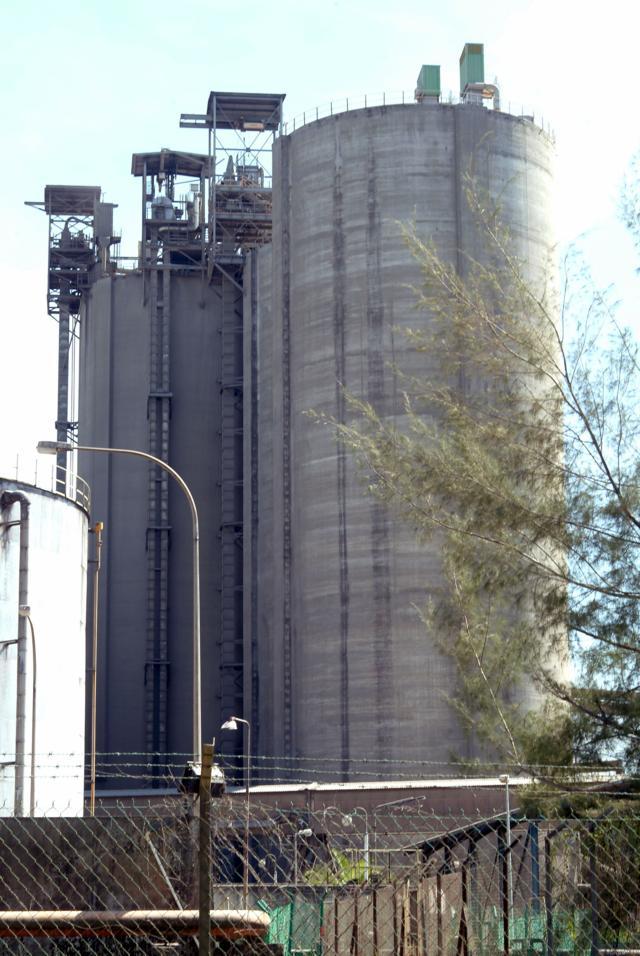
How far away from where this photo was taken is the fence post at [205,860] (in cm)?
689

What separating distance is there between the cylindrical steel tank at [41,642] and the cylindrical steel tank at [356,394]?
1597 centimetres

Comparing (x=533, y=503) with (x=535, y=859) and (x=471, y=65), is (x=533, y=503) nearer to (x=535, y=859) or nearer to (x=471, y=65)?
(x=535, y=859)

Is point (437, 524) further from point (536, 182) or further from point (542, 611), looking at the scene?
point (536, 182)

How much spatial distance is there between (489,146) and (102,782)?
2888cm

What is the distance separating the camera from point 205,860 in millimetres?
6992

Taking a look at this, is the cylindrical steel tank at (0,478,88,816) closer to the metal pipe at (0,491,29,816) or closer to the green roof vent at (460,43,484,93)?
the metal pipe at (0,491,29,816)

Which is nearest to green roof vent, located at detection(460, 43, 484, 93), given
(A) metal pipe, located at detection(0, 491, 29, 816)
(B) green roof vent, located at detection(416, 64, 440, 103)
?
(B) green roof vent, located at detection(416, 64, 440, 103)

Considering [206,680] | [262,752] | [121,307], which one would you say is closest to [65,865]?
[262,752]

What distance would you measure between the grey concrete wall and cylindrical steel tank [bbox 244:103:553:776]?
5664mm

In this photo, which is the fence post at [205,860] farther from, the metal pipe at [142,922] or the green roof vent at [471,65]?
the green roof vent at [471,65]

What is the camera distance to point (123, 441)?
58125 millimetres

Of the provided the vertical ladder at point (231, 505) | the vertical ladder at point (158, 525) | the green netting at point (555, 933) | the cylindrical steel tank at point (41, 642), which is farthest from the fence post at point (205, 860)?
the vertical ladder at point (158, 525)

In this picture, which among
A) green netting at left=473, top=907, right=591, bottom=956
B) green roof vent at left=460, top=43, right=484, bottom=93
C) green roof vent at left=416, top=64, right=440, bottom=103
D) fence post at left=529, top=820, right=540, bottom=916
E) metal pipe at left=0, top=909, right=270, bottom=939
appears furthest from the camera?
green roof vent at left=460, top=43, right=484, bottom=93

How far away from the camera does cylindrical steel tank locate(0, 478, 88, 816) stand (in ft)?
84.8
